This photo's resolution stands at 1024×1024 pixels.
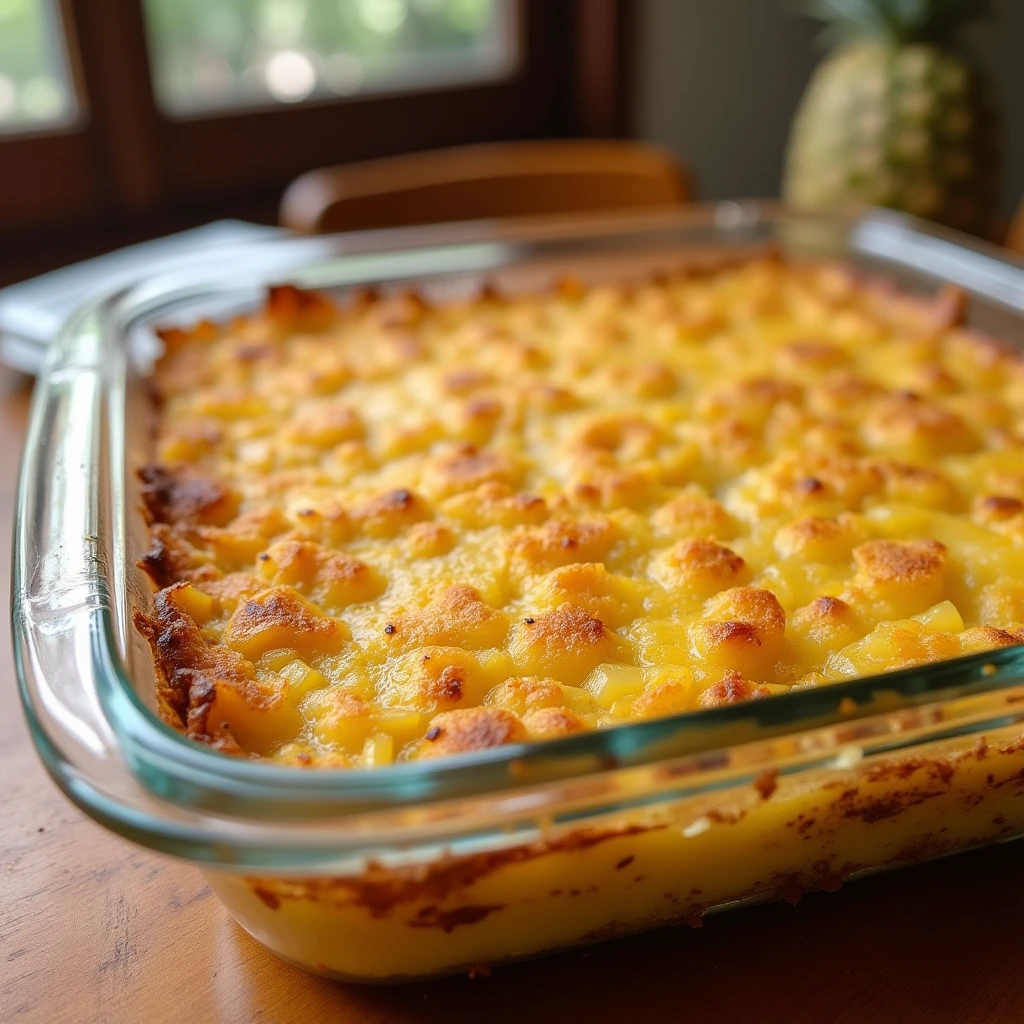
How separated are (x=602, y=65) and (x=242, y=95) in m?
0.86

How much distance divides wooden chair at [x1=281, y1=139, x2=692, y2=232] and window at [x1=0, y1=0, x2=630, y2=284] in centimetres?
40

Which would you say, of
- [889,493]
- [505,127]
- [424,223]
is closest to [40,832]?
[889,493]

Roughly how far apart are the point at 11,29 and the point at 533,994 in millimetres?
1994

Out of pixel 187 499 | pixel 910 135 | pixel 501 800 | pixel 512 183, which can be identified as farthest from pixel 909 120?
pixel 501 800

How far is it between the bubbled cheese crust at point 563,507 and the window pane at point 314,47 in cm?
109

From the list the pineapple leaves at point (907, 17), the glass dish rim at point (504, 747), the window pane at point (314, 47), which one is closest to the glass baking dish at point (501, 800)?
the glass dish rim at point (504, 747)

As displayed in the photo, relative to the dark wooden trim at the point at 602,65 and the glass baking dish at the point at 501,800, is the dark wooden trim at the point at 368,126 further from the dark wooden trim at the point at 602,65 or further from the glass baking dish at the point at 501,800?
the glass baking dish at the point at 501,800

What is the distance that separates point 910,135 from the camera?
6.30 ft

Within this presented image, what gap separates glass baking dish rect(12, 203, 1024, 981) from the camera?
23.6 inches

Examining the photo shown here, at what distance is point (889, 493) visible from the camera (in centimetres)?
110

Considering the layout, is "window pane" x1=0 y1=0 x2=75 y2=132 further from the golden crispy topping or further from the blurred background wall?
the golden crispy topping

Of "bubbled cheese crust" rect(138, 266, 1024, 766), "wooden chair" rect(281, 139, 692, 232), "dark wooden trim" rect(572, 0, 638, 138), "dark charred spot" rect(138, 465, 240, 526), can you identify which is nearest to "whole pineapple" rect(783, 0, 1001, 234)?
"wooden chair" rect(281, 139, 692, 232)

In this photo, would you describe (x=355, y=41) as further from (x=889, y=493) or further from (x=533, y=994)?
(x=533, y=994)

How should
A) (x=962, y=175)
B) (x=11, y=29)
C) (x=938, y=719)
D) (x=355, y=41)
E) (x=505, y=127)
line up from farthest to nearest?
(x=505, y=127) < (x=355, y=41) < (x=11, y=29) < (x=962, y=175) < (x=938, y=719)
